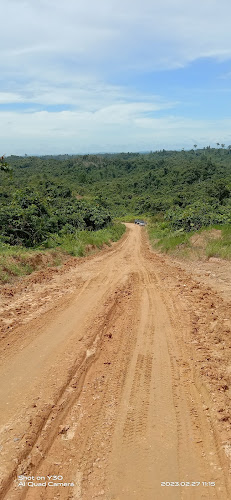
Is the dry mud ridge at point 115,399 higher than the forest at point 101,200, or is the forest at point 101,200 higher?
the forest at point 101,200

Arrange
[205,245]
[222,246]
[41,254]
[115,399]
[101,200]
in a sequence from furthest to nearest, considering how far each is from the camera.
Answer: [101,200] → [205,245] → [222,246] → [41,254] → [115,399]

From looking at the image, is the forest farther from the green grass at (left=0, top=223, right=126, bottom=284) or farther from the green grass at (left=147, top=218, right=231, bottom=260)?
the green grass at (left=147, top=218, right=231, bottom=260)

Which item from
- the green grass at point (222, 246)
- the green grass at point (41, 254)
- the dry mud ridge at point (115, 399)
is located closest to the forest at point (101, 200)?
the green grass at point (41, 254)

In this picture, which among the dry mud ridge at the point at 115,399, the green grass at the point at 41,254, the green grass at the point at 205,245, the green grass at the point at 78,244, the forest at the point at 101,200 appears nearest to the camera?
the dry mud ridge at the point at 115,399

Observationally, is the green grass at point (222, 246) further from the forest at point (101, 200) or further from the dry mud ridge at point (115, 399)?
the dry mud ridge at point (115, 399)

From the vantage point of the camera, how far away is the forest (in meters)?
14.0

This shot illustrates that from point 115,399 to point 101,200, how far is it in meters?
40.2

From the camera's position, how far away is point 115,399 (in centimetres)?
375

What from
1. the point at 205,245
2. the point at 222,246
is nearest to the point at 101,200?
the point at 205,245

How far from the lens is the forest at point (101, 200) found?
1399 cm

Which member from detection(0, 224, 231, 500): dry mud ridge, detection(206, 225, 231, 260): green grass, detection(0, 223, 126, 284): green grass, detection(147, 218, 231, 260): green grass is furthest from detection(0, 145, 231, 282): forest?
detection(0, 224, 231, 500): dry mud ridge

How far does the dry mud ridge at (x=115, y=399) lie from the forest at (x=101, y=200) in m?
6.43

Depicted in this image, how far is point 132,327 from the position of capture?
5922 millimetres

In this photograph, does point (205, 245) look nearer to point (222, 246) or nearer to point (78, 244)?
point (222, 246)
